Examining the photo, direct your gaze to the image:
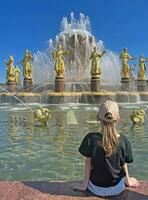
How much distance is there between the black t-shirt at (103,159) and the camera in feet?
11.6

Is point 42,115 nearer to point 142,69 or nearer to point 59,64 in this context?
point 59,64

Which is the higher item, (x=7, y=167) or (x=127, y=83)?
(x=127, y=83)

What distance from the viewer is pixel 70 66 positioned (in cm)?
3784

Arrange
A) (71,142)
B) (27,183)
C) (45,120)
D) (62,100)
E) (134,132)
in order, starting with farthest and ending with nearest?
(62,100) < (45,120) < (134,132) < (71,142) < (27,183)

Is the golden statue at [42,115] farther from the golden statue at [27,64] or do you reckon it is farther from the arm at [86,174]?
the golden statue at [27,64]

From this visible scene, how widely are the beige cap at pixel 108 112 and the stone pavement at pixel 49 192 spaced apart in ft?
2.34

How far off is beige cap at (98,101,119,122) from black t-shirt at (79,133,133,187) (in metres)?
0.19

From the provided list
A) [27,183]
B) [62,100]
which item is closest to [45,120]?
[27,183]

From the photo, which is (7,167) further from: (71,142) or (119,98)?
(119,98)

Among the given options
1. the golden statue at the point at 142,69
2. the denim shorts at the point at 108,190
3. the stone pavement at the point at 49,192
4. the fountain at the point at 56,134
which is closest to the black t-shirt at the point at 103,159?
the denim shorts at the point at 108,190

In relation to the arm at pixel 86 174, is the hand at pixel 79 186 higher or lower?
lower

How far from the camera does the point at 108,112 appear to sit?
3436 millimetres

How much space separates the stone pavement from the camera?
3484mm

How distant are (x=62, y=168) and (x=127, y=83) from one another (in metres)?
26.5
